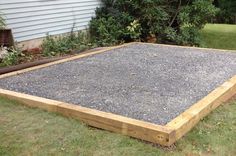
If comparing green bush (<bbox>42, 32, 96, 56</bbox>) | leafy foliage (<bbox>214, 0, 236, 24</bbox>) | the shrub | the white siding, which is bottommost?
leafy foliage (<bbox>214, 0, 236, 24</bbox>)

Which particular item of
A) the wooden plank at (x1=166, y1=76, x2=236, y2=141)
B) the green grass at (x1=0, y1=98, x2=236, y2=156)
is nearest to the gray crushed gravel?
the wooden plank at (x1=166, y1=76, x2=236, y2=141)

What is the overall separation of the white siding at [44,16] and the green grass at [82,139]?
3.80m

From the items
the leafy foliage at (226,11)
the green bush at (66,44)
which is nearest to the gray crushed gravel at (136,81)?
the green bush at (66,44)

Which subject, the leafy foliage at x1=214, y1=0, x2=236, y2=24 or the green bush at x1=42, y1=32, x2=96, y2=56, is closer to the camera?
the green bush at x1=42, y1=32, x2=96, y2=56

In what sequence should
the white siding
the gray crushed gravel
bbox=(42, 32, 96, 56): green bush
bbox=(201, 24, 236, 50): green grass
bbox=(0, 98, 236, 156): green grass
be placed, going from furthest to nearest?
bbox=(201, 24, 236, 50): green grass → bbox=(42, 32, 96, 56): green bush → the white siding → the gray crushed gravel → bbox=(0, 98, 236, 156): green grass

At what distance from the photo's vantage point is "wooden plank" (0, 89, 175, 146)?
149 inches

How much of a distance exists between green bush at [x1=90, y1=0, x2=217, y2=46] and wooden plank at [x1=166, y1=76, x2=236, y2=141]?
165 inches

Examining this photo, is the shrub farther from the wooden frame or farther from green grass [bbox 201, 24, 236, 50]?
green grass [bbox 201, 24, 236, 50]

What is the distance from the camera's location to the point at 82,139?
3900 millimetres

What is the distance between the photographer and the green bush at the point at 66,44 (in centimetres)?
855

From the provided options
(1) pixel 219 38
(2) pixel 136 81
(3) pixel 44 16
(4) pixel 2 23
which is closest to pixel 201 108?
(2) pixel 136 81

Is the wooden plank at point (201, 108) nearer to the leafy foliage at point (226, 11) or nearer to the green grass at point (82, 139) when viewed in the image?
the green grass at point (82, 139)

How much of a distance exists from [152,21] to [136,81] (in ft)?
14.8

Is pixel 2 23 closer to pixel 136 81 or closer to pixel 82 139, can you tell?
pixel 136 81
